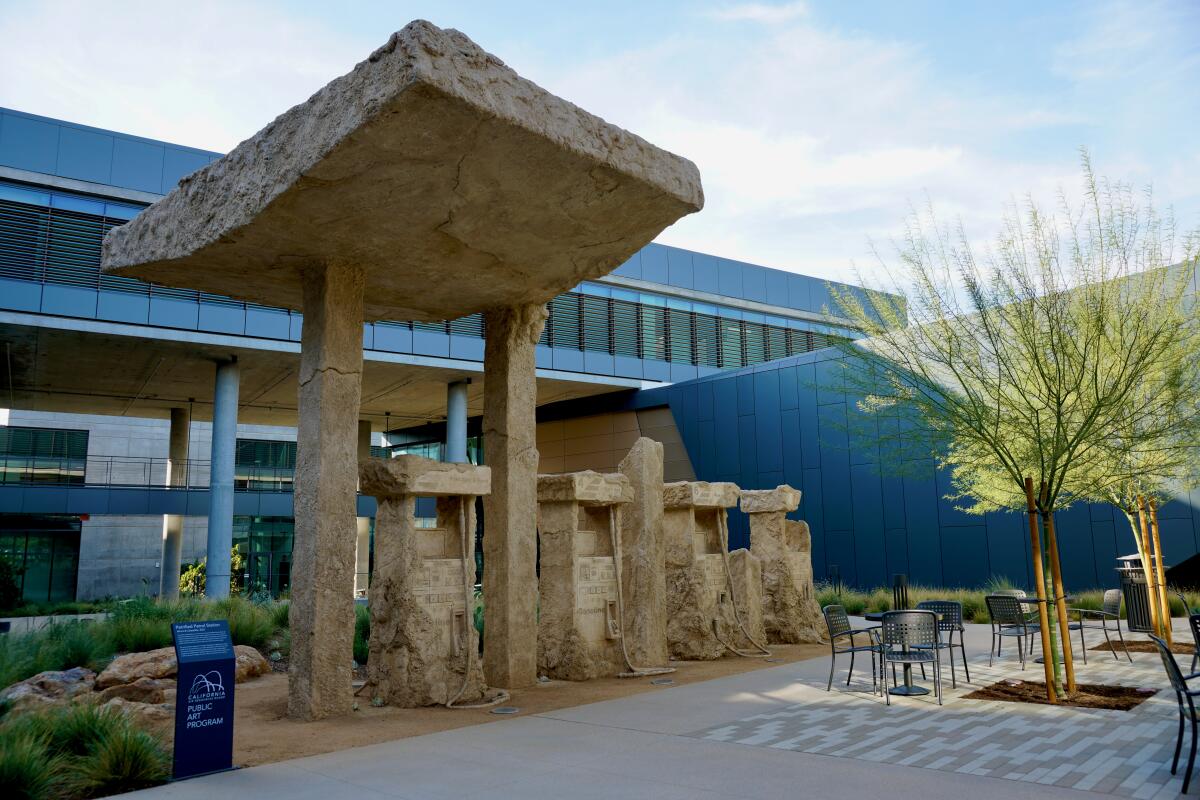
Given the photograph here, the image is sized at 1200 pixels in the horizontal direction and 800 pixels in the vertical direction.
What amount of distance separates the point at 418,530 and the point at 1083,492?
8.59m

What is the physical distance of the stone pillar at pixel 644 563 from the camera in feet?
37.6

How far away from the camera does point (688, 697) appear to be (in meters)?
9.17

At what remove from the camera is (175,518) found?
24453 mm

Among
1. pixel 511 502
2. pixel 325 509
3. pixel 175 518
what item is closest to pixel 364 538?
pixel 175 518

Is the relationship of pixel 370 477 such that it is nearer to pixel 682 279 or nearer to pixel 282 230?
pixel 282 230

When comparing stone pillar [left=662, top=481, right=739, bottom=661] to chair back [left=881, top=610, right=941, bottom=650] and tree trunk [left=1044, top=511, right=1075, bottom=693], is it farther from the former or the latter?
tree trunk [left=1044, top=511, right=1075, bottom=693]

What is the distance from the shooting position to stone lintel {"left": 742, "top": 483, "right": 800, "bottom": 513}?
14.1 m

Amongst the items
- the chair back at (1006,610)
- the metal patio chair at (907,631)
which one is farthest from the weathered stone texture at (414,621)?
the chair back at (1006,610)

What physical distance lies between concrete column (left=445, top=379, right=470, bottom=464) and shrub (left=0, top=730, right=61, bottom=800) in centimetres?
1720

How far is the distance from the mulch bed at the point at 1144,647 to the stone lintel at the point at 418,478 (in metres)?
8.71

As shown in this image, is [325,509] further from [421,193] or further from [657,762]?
[657,762]

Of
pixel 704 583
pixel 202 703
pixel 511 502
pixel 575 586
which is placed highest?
pixel 511 502

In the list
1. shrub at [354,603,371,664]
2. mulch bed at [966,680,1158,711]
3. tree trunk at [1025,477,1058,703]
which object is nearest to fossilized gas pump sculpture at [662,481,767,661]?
mulch bed at [966,680,1158,711]

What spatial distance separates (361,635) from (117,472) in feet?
87.0
